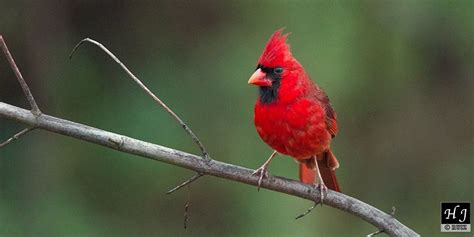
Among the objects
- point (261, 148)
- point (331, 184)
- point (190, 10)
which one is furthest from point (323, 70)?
point (331, 184)

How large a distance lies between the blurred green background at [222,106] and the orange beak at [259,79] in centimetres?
114

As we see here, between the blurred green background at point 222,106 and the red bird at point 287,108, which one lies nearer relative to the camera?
the red bird at point 287,108

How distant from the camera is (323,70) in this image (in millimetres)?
3885

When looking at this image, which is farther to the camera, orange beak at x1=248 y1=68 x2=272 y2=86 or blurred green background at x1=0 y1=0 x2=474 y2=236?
blurred green background at x1=0 y1=0 x2=474 y2=236

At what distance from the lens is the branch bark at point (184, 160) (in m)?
2.15

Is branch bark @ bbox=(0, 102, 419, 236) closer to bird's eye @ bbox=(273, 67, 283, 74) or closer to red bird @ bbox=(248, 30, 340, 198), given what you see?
red bird @ bbox=(248, 30, 340, 198)

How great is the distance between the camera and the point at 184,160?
2.23m

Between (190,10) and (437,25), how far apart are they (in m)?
1.22

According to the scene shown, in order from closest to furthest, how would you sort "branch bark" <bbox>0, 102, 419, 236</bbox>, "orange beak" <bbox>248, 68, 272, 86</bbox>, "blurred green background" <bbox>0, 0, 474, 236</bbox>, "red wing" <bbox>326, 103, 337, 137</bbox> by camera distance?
"branch bark" <bbox>0, 102, 419, 236</bbox>
"orange beak" <bbox>248, 68, 272, 86</bbox>
"red wing" <bbox>326, 103, 337, 137</bbox>
"blurred green background" <bbox>0, 0, 474, 236</bbox>

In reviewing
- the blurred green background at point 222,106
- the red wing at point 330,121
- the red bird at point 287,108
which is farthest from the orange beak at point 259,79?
the blurred green background at point 222,106

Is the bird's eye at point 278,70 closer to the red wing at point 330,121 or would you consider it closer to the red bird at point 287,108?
the red bird at point 287,108

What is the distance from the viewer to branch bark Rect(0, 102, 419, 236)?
7.06 ft

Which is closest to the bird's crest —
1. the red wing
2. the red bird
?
the red bird

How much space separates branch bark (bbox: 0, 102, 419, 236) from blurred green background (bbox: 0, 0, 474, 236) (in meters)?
1.28
